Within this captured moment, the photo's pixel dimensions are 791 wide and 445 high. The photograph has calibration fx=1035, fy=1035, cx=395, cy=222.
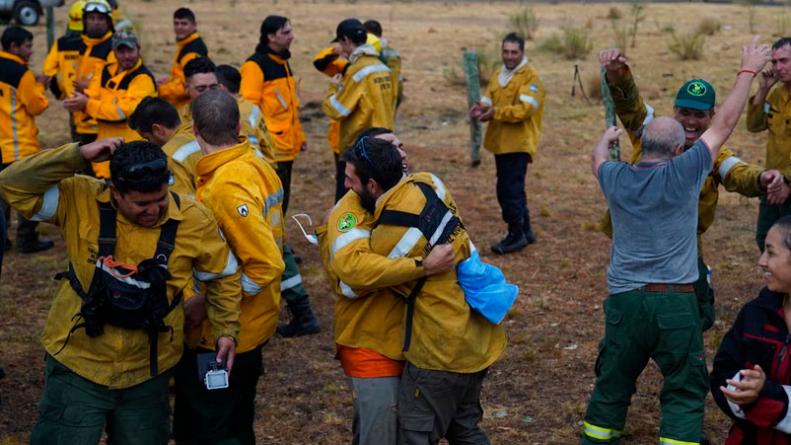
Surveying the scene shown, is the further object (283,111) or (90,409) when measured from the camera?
(283,111)

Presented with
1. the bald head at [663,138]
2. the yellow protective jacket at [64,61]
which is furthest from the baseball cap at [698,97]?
the yellow protective jacket at [64,61]

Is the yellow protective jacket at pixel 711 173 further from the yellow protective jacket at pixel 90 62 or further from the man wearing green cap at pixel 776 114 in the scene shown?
the yellow protective jacket at pixel 90 62

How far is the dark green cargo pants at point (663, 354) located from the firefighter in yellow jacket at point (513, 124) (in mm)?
4144

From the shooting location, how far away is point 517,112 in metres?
8.90

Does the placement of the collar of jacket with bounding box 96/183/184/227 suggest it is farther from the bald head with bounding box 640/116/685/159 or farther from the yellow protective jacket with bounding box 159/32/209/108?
the yellow protective jacket with bounding box 159/32/209/108

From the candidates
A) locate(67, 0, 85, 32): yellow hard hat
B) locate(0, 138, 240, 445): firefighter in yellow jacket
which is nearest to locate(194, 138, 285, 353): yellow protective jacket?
locate(0, 138, 240, 445): firefighter in yellow jacket

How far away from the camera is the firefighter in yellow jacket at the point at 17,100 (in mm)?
8875

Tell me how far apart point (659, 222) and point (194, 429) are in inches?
92.4

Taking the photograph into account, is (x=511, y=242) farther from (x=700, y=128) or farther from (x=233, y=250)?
(x=233, y=250)

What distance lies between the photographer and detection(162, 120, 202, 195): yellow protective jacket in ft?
17.5

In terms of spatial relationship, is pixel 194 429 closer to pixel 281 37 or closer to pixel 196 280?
pixel 196 280

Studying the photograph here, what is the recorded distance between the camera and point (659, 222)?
15.7ft

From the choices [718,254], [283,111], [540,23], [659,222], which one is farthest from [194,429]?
[540,23]

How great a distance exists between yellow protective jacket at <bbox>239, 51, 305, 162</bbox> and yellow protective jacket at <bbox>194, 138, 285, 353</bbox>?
3645 millimetres
